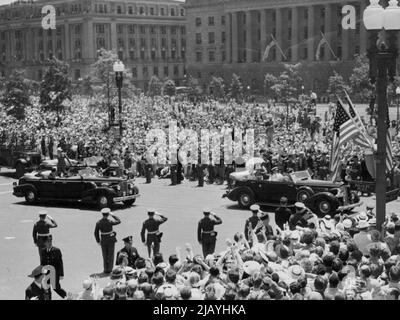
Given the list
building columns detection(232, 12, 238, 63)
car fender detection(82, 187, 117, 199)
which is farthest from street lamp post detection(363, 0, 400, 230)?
building columns detection(232, 12, 238, 63)

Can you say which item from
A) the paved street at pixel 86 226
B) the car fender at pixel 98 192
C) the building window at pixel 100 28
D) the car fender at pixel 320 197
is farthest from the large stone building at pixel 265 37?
the car fender at pixel 320 197

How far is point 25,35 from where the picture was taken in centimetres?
13225

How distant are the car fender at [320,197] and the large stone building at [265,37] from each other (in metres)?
67.8

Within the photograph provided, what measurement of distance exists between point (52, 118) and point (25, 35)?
8947 cm

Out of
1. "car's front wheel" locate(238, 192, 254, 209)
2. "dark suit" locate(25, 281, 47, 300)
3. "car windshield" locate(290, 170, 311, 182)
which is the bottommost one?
"dark suit" locate(25, 281, 47, 300)

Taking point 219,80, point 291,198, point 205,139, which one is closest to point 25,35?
point 219,80

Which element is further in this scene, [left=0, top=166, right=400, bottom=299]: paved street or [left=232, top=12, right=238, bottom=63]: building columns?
[left=232, top=12, right=238, bottom=63]: building columns

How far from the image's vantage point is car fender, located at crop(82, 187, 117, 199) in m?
24.0

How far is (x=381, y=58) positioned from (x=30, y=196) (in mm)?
16026

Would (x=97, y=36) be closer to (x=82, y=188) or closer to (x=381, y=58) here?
(x=82, y=188)

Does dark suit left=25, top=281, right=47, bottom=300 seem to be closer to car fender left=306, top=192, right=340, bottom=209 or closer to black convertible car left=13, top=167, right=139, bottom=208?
car fender left=306, top=192, right=340, bottom=209

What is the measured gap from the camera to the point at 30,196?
2578 centimetres

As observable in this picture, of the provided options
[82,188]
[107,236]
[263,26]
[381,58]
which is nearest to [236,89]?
[263,26]
